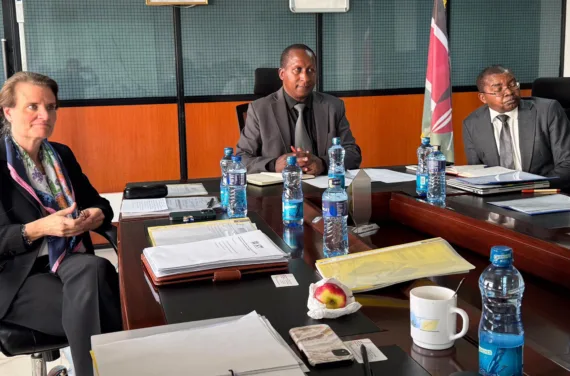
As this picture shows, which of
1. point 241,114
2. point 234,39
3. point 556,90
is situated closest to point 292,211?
point 241,114

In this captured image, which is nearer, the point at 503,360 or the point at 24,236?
the point at 503,360

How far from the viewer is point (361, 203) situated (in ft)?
6.55

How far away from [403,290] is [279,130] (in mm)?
1886

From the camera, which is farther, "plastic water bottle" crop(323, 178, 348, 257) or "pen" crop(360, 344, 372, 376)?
"plastic water bottle" crop(323, 178, 348, 257)

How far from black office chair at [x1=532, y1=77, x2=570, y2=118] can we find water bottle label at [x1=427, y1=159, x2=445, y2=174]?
152cm

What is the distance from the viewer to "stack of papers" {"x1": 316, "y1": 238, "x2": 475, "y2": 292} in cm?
137

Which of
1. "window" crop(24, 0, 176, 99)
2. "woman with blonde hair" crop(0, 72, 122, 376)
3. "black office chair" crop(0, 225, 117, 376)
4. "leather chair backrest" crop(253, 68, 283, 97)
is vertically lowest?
"black office chair" crop(0, 225, 117, 376)

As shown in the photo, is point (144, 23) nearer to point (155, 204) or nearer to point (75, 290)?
point (155, 204)

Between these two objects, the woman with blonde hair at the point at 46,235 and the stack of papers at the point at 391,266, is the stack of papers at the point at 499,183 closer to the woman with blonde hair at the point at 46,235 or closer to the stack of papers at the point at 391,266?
the stack of papers at the point at 391,266

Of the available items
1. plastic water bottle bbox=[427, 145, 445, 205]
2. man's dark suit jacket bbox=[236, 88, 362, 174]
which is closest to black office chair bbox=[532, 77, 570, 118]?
man's dark suit jacket bbox=[236, 88, 362, 174]

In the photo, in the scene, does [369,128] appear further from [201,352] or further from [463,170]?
[201,352]

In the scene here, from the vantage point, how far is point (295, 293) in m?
1.36

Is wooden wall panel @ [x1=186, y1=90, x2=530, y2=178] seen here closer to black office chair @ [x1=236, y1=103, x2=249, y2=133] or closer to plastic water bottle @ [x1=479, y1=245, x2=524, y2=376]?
black office chair @ [x1=236, y1=103, x2=249, y2=133]

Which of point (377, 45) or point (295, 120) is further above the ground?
point (377, 45)
